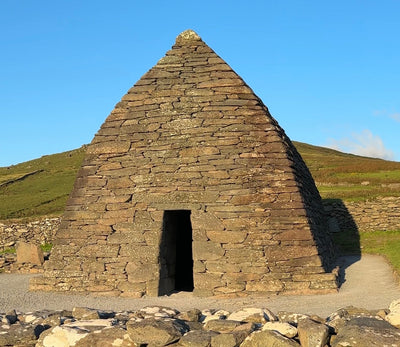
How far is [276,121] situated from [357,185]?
1799cm

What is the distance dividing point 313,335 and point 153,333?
6.46 ft

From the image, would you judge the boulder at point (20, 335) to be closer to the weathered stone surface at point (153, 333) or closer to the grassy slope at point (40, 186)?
the weathered stone surface at point (153, 333)

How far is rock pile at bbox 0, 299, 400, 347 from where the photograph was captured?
19.1 feet

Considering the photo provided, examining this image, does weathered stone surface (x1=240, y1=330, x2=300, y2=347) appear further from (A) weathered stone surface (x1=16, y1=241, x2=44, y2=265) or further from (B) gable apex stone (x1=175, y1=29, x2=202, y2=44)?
(A) weathered stone surface (x1=16, y1=241, x2=44, y2=265)

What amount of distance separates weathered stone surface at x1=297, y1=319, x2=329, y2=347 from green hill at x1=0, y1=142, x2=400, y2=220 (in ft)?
64.3

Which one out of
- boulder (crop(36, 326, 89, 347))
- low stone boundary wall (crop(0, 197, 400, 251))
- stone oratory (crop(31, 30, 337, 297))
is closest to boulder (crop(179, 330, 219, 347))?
boulder (crop(36, 326, 89, 347))

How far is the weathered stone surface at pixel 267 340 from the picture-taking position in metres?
5.85

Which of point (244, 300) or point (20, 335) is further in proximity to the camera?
point (244, 300)

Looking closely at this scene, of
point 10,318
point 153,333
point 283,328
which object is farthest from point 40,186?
point 283,328

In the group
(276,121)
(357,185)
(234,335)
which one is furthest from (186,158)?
(357,185)

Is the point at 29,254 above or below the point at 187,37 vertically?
below

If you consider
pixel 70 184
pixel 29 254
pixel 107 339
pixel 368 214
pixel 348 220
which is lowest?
pixel 107 339

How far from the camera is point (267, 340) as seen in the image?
5918mm

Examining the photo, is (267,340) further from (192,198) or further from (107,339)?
(192,198)
